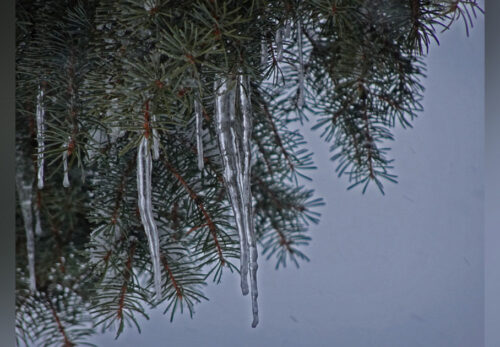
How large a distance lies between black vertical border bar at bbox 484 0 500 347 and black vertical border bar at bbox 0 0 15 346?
47cm

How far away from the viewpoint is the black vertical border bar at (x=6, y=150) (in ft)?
0.93

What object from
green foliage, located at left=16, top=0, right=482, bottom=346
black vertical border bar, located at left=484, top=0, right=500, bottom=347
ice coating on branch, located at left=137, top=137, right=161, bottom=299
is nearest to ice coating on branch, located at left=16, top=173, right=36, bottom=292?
green foliage, located at left=16, top=0, right=482, bottom=346

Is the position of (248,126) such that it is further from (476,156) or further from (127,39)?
(476,156)

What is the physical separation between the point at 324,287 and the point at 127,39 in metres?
0.48

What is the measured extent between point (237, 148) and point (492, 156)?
291 millimetres

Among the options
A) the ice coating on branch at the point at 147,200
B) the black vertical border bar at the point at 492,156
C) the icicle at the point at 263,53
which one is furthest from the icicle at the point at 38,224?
the black vertical border bar at the point at 492,156

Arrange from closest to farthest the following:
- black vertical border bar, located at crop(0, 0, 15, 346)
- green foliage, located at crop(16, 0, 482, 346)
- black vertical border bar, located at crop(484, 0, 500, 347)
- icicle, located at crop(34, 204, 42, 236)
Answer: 1. black vertical border bar, located at crop(0, 0, 15, 346)
2. green foliage, located at crop(16, 0, 482, 346)
3. black vertical border bar, located at crop(484, 0, 500, 347)
4. icicle, located at crop(34, 204, 42, 236)

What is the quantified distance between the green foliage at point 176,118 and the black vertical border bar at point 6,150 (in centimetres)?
9

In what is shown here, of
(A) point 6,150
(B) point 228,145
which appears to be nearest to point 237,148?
(B) point 228,145

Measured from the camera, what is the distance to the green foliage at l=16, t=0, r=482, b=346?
15.1 inches

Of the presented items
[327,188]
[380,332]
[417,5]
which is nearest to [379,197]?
[327,188]

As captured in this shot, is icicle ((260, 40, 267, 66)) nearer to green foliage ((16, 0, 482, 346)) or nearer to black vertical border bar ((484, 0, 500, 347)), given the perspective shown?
green foliage ((16, 0, 482, 346))

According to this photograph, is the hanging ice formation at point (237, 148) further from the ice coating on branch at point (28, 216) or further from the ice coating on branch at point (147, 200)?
the ice coating on branch at point (28, 216)

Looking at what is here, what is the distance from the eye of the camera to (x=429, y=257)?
2.48 feet
